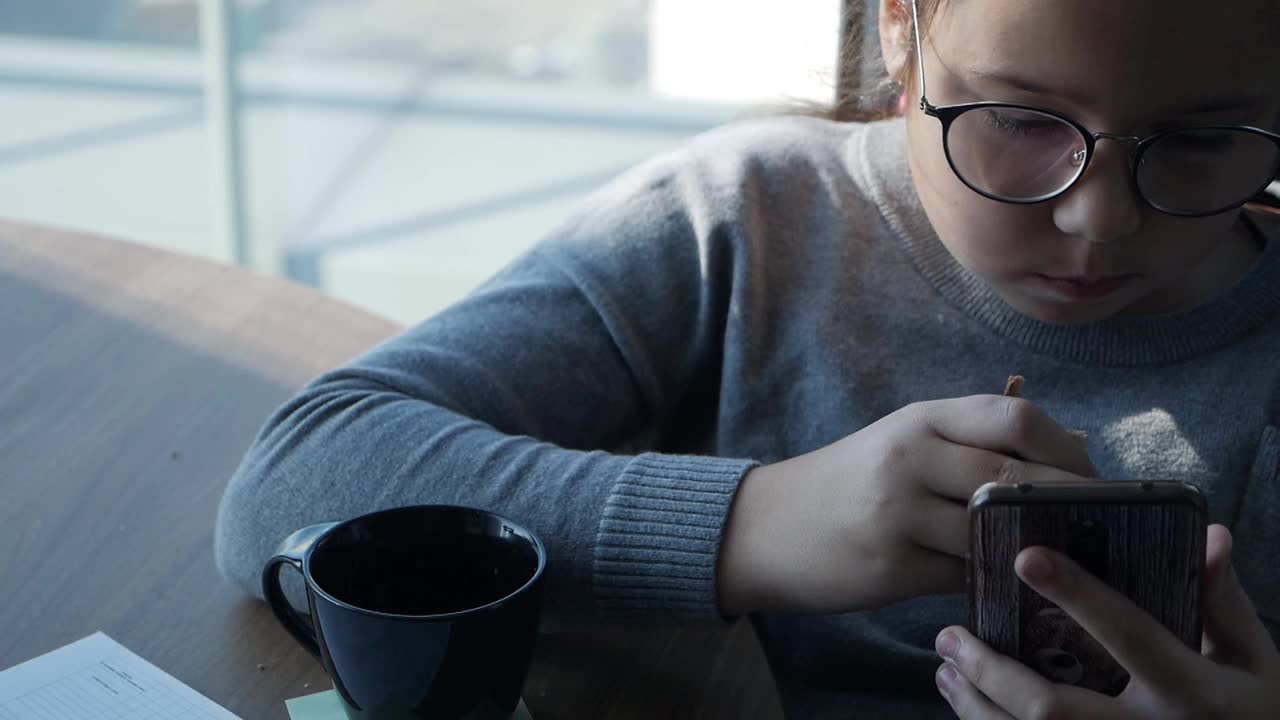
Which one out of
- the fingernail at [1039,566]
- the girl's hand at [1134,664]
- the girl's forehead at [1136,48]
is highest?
the girl's forehead at [1136,48]

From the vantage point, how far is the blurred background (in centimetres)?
325

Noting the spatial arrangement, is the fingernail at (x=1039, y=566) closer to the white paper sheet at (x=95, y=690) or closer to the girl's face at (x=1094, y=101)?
the girl's face at (x=1094, y=101)

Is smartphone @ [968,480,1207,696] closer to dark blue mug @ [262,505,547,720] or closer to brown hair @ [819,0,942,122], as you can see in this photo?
dark blue mug @ [262,505,547,720]

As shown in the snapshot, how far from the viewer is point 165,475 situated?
0.81 meters

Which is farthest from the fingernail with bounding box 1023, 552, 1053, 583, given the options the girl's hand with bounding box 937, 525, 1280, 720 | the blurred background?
the blurred background

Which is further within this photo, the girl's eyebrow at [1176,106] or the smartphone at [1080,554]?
the girl's eyebrow at [1176,106]

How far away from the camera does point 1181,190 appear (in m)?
0.69

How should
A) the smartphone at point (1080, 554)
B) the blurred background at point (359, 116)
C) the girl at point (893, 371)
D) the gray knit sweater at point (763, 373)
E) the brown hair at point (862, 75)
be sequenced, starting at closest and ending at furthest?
1. the smartphone at point (1080, 554)
2. the girl at point (893, 371)
3. the gray knit sweater at point (763, 373)
4. the brown hair at point (862, 75)
5. the blurred background at point (359, 116)

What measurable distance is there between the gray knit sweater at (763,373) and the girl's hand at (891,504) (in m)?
0.06

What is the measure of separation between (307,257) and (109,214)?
1.70 feet

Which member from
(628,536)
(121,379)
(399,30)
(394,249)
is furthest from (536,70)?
(628,536)

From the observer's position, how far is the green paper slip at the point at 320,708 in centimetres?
60

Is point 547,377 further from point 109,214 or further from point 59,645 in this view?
point 109,214

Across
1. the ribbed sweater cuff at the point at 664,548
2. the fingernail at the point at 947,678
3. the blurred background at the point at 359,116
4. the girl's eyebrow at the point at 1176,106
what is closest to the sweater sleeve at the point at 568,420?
the ribbed sweater cuff at the point at 664,548
